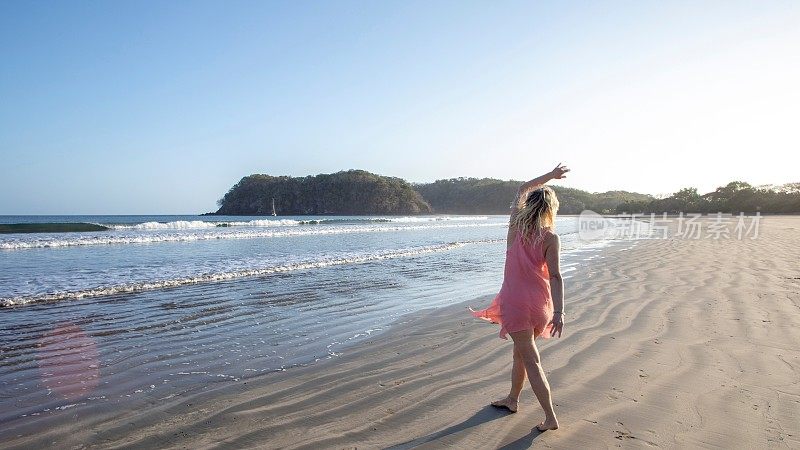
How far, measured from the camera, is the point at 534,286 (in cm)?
347

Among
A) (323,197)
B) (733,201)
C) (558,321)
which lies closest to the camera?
(558,321)

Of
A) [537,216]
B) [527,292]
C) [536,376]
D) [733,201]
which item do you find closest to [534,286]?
[527,292]

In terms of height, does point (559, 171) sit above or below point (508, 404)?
above

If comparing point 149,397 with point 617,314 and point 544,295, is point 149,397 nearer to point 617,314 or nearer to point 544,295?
point 544,295

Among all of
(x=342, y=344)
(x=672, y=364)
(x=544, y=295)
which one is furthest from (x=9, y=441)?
(x=672, y=364)

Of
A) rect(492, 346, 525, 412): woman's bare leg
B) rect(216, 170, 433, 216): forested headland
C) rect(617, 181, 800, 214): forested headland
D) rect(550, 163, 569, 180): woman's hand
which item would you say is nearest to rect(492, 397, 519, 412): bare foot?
rect(492, 346, 525, 412): woman's bare leg

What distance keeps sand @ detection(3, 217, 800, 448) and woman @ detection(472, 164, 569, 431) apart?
1.37ft

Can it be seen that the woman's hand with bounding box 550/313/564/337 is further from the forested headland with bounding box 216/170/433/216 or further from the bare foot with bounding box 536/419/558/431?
the forested headland with bounding box 216/170/433/216

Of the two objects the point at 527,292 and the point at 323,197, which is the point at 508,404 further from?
the point at 323,197

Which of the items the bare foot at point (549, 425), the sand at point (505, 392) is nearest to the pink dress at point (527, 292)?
the bare foot at point (549, 425)

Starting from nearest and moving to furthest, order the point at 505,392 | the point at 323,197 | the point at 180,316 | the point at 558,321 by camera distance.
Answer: the point at 558,321 → the point at 505,392 → the point at 180,316 → the point at 323,197

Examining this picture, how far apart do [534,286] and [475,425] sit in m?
1.09

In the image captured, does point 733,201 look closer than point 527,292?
No

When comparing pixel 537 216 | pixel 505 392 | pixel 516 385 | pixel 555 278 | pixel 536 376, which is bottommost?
pixel 505 392
